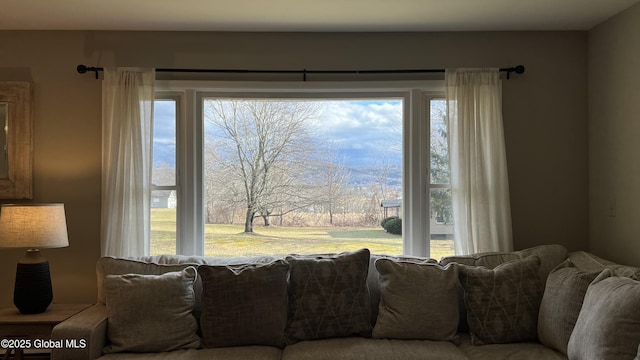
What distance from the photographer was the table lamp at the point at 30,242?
302cm

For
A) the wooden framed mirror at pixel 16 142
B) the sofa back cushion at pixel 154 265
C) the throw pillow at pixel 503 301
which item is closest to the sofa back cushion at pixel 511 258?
the throw pillow at pixel 503 301

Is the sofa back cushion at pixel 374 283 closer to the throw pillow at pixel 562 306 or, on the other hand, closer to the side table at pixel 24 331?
the throw pillow at pixel 562 306

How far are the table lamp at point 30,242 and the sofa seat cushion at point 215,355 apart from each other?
0.76 metres

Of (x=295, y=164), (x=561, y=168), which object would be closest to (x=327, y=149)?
(x=295, y=164)

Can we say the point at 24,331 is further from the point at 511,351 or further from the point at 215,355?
the point at 511,351

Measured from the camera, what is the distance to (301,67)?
141 inches

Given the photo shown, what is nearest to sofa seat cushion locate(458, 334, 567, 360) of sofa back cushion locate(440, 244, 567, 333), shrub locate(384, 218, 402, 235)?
sofa back cushion locate(440, 244, 567, 333)

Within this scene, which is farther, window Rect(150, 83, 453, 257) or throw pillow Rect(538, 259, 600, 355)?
A: window Rect(150, 83, 453, 257)

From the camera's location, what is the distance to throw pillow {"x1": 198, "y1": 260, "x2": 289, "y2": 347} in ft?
8.98

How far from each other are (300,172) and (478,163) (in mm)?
1269

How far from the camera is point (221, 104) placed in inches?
144

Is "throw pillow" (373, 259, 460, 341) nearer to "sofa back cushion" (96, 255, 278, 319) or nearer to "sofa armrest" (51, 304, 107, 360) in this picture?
"sofa back cushion" (96, 255, 278, 319)

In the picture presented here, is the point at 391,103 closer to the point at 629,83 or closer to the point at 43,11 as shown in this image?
the point at 629,83

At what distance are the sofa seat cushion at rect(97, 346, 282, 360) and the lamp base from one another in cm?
75
